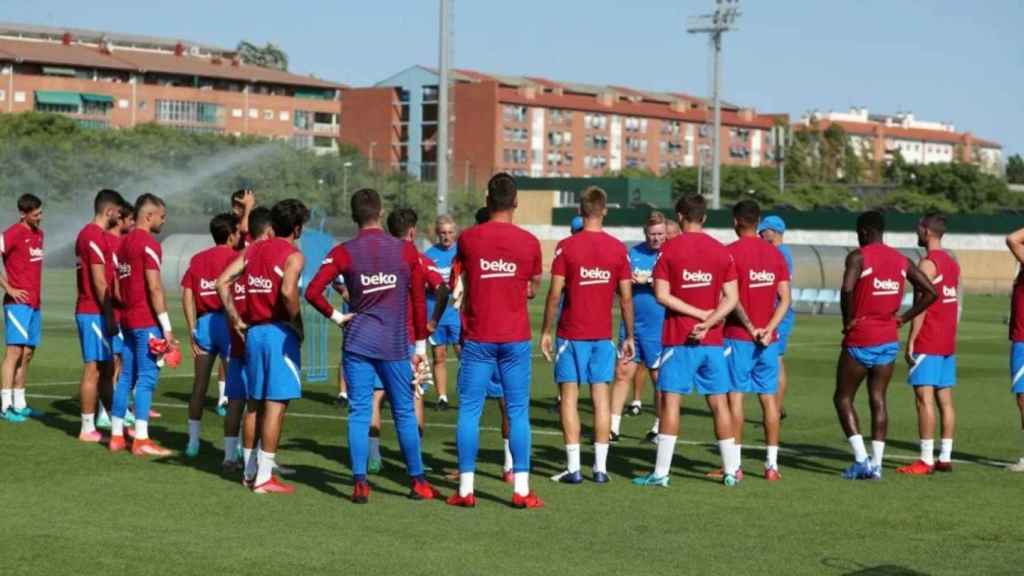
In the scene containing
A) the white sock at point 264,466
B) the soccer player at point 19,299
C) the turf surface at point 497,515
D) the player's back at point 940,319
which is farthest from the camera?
the soccer player at point 19,299

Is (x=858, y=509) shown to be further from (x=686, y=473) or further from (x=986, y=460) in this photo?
(x=986, y=460)

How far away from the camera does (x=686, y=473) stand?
1356cm

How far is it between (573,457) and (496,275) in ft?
6.38

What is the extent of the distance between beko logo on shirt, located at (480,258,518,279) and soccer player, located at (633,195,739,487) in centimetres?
163

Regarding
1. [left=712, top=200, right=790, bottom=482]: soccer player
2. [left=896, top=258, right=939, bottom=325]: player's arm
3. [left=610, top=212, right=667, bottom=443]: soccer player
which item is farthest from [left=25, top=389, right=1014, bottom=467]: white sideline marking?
[left=712, top=200, right=790, bottom=482]: soccer player

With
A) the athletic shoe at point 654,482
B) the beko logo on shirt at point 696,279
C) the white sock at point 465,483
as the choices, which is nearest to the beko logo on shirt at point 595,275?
the beko logo on shirt at point 696,279

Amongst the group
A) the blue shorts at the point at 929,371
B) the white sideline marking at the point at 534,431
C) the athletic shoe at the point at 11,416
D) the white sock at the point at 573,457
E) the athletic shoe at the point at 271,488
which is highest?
the blue shorts at the point at 929,371

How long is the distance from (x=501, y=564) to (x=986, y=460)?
7.16m

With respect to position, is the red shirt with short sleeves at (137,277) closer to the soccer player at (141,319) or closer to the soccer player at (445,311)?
the soccer player at (141,319)

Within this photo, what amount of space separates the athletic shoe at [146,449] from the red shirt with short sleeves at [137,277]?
999mm

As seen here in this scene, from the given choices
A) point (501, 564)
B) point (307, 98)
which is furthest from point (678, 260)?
point (307, 98)

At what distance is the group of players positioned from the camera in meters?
11.6

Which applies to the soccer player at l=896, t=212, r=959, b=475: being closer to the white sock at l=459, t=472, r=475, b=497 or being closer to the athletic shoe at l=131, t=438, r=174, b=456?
the white sock at l=459, t=472, r=475, b=497

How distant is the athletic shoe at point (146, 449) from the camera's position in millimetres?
13953
